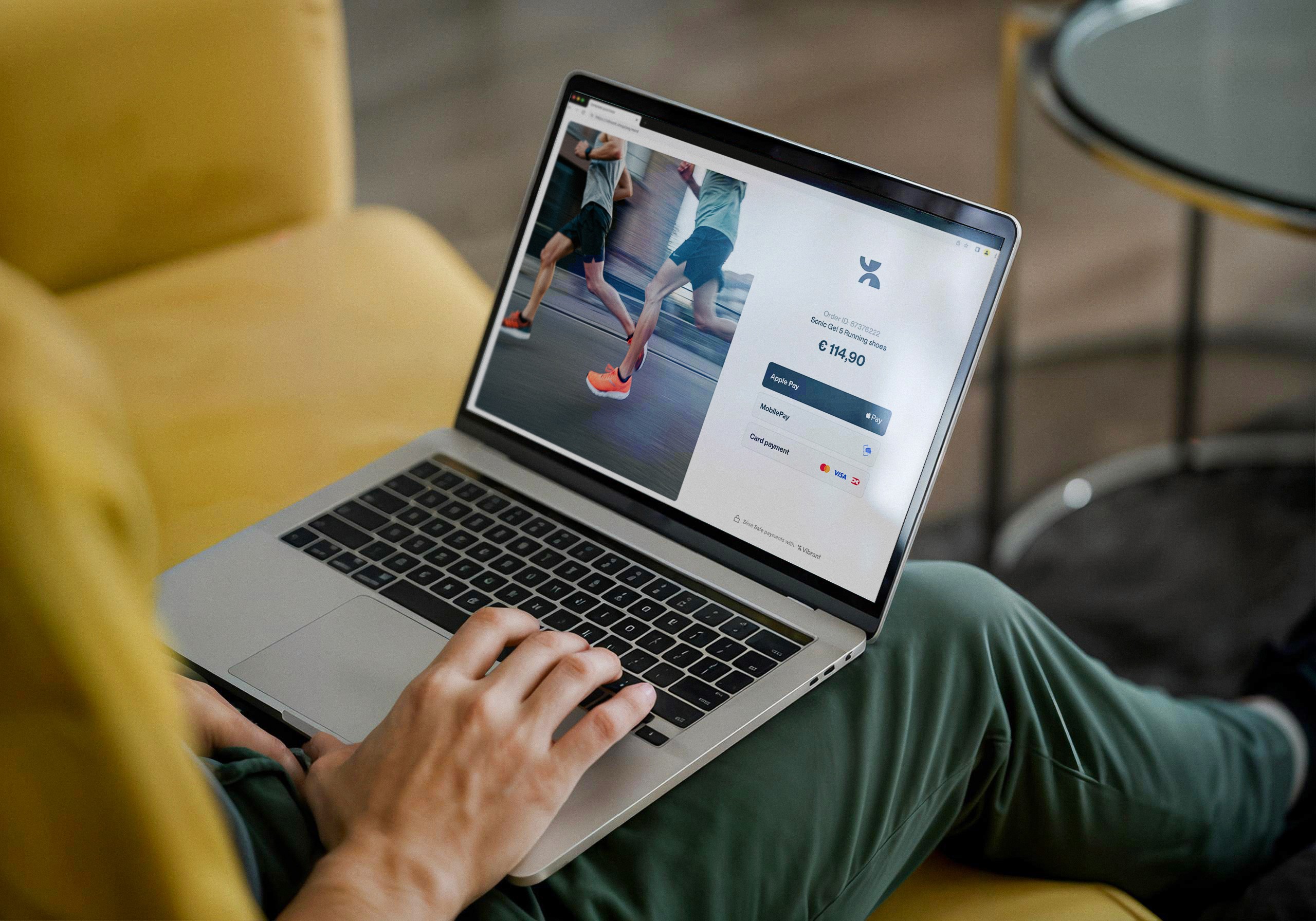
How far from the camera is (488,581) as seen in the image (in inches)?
31.8

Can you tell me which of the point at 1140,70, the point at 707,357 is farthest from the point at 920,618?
the point at 1140,70

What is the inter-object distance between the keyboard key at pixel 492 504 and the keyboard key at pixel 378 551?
0.23ft

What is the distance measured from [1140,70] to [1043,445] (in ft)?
2.02

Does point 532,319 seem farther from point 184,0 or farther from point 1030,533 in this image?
point 1030,533

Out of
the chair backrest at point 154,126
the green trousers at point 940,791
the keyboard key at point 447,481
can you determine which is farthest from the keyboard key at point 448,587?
the chair backrest at point 154,126

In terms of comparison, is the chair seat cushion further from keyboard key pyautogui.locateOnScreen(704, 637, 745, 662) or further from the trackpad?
keyboard key pyautogui.locateOnScreen(704, 637, 745, 662)

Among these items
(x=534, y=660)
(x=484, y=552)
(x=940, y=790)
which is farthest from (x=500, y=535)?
(x=940, y=790)

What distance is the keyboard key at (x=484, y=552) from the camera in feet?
2.71

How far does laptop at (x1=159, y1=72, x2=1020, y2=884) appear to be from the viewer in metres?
0.73

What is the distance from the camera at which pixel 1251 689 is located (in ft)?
3.51

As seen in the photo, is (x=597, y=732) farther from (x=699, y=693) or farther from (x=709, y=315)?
→ (x=709, y=315)

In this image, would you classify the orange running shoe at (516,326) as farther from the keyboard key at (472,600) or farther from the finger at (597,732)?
the finger at (597,732)

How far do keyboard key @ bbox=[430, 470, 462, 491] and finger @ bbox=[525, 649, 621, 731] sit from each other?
11.2 inches

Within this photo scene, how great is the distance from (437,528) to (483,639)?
23 cm
